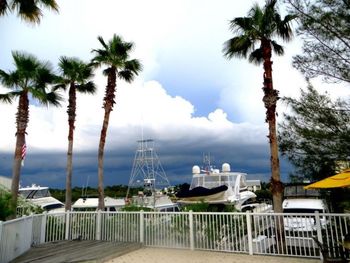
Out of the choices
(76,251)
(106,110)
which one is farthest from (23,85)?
(76,251)

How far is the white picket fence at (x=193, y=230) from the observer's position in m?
8.84

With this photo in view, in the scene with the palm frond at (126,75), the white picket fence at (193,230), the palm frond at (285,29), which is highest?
the palm frond at (126,75)

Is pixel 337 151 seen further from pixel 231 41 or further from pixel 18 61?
pixel 18 61

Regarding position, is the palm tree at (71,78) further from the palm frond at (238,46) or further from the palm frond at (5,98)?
the palm frond at (238,46)

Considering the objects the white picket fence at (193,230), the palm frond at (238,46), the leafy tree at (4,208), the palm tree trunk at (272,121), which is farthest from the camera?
the palm frond at (238,46)

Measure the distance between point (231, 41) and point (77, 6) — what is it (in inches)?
247

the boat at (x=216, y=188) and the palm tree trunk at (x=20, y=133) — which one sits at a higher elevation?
the palm tree trunk at (x=20, y=133)

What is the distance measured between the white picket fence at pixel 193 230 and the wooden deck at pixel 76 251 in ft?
1.36

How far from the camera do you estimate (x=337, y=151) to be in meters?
9.46

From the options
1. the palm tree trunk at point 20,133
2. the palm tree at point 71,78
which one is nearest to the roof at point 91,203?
the palm tree at point 71,78

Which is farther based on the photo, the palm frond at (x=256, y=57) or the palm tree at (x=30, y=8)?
the palm frond at (x=256, y=57)

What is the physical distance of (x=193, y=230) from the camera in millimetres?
10727

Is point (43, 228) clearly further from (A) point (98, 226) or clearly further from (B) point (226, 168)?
(B) point (226, 168)

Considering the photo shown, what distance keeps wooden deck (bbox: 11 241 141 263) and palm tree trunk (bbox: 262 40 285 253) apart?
15.4ft
